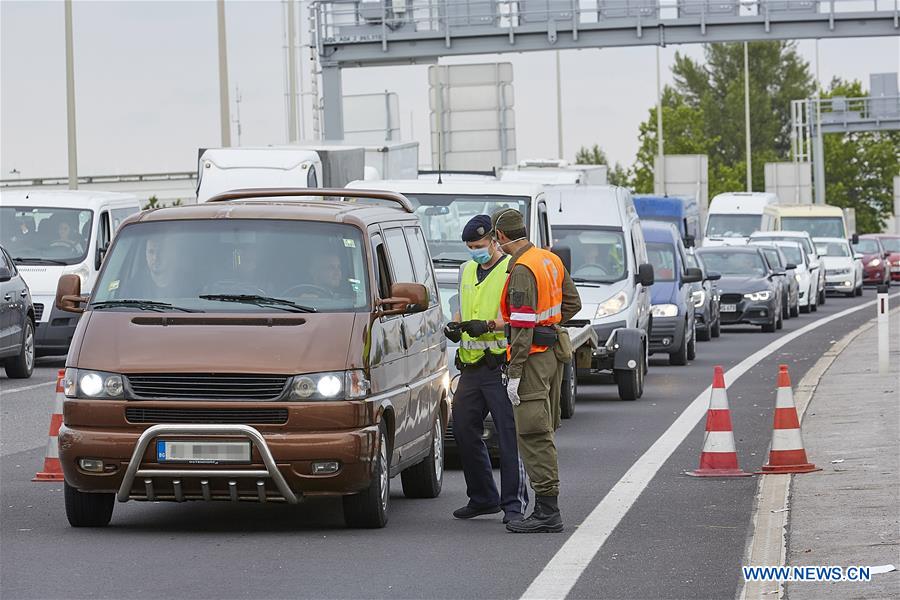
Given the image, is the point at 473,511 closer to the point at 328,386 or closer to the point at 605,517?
the point at 605,517

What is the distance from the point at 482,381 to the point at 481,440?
39 cm

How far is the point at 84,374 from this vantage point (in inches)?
401

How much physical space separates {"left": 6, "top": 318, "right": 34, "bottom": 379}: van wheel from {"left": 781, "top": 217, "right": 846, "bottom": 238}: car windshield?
3534 centimetres

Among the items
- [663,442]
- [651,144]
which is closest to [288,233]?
[663,442]

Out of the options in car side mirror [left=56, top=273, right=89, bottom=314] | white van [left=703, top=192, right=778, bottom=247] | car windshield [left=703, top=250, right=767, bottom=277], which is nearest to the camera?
car side mirror [left=56, top=273, right=89, bottom=314]

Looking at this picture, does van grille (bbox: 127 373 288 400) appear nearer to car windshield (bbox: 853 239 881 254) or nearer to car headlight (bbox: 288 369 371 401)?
car headlight (bbox: 288 369 371 401)

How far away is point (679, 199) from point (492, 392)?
39843 millimetres

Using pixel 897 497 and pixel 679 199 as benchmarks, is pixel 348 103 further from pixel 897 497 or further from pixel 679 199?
pixel 897 497

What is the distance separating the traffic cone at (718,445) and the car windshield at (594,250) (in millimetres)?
8789

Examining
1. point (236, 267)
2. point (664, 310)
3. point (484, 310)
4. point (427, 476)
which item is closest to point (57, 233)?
point (664, 310)

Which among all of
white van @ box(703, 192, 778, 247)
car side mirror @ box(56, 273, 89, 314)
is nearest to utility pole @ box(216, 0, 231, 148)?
white van @ box(703, 192, 778, 247)

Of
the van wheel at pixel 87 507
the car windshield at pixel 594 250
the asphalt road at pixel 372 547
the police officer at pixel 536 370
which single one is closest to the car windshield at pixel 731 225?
the car windshield at pixel 594 250

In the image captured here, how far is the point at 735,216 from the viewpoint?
55781 mm

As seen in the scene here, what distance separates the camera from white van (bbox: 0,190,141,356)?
83.6 ft
